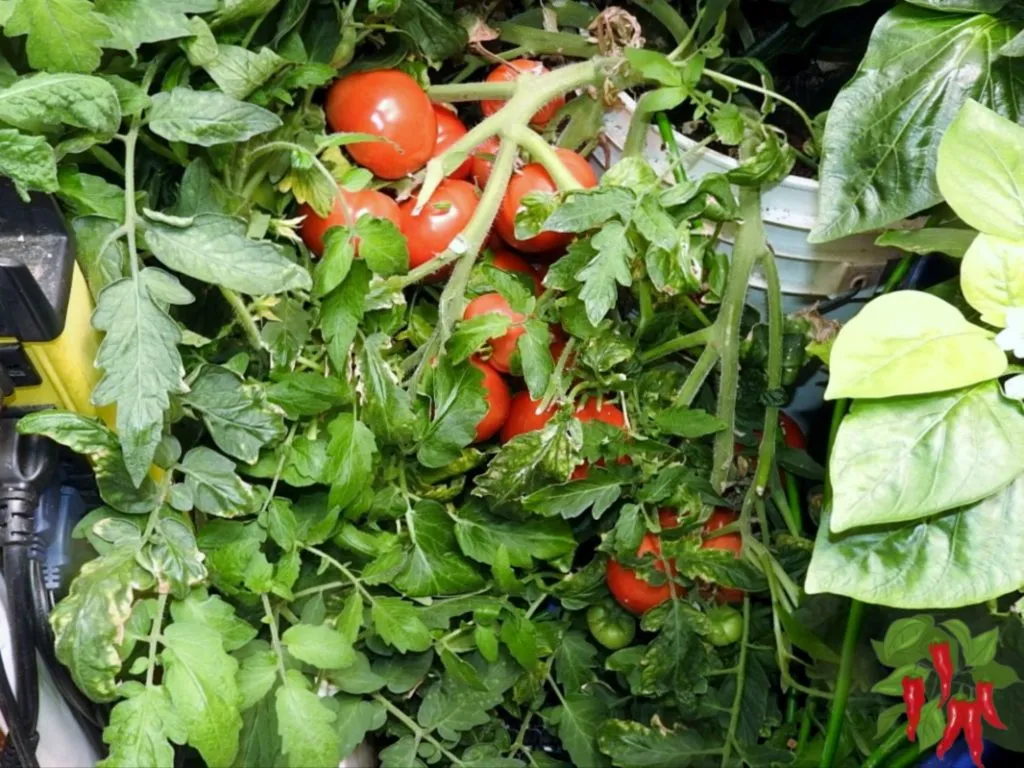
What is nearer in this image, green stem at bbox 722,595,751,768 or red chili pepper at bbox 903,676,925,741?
red chili pepper at bbox 903,676,925,741

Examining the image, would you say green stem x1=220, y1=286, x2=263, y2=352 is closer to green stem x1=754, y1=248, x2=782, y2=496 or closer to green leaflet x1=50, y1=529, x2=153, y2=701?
green leaflet x1=50, y1=529, x2=153, y2=701

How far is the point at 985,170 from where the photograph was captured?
0.45m

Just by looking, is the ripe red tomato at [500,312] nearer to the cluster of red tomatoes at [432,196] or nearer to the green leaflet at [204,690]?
the cluster of red tomatoes at [432,196]

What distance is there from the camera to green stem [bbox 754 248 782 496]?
0.70 metres

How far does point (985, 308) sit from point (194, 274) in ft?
1.38

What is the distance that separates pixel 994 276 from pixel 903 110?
183 millimetres

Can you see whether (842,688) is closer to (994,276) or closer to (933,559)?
(933,559)

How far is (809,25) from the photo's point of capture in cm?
80

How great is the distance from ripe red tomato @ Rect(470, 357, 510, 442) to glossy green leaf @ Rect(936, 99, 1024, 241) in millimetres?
345

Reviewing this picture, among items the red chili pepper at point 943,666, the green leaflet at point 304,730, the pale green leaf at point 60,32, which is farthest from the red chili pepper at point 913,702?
the pale green leaf at point 60,32

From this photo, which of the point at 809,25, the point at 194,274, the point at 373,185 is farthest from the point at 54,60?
the point at 809,25

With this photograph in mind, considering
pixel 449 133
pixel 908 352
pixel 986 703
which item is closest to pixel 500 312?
pixel 449 133

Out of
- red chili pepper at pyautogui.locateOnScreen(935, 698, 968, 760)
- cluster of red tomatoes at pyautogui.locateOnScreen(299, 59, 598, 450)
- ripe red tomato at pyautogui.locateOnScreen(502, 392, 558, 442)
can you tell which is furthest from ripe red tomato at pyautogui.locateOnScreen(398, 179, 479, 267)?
red chili pepper at pyautogui.locateOnScreen(935, 698, 968, 760)

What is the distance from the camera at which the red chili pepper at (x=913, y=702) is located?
579 millimetres
